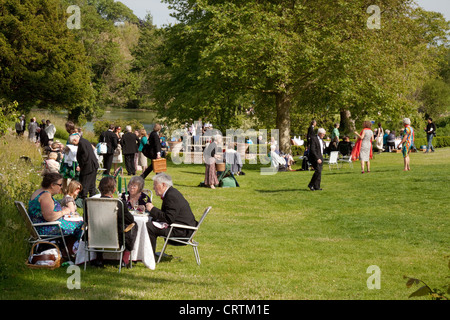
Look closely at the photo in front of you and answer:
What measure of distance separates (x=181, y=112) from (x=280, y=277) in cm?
2425

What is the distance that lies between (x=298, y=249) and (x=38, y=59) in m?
36.7

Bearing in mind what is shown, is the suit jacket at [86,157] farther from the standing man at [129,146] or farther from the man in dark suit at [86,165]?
the standing man at [129,146]

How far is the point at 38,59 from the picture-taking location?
42.7m

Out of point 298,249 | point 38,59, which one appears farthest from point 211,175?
point 38,59

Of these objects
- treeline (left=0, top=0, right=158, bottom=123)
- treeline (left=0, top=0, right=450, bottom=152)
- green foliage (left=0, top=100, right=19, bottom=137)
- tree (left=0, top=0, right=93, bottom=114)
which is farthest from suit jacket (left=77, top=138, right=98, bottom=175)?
tree (left=0, top=0, right=93, bottom=114)

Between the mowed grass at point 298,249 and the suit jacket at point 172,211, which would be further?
the suit jacket at point 172,211

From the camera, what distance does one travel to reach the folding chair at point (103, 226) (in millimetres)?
8039

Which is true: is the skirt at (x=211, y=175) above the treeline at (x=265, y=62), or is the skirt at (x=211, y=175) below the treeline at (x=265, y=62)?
below

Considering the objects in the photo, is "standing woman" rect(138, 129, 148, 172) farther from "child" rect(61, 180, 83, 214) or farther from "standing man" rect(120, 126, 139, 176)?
"child" rect(61, 180, 83, 214)

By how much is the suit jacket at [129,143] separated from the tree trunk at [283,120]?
1073 centimetres

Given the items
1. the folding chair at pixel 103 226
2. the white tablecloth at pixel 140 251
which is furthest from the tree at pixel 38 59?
the folding chair at pixel 103 226
